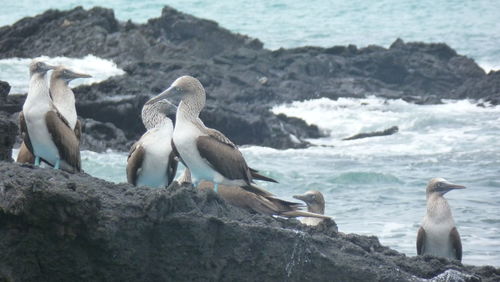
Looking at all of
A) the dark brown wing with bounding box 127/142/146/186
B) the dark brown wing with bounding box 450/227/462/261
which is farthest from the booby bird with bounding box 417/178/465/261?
the dark brown wing with bounding box 127/142/146/186

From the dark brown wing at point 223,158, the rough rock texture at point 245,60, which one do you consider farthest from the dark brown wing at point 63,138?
the rough rock texture at point 245,60

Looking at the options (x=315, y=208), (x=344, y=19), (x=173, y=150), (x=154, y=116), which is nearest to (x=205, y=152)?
(x=173, y=150)

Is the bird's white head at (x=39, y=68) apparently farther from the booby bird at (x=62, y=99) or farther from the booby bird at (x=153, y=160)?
the booby bird at (x=153, y=160)

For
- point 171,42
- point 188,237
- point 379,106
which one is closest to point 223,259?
point 188,237

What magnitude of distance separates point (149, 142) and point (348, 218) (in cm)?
583

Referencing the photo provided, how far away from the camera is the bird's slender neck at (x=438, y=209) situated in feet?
35.7

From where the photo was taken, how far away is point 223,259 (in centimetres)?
655

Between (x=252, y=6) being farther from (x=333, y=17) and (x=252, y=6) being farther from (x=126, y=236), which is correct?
(x=126, y=236)

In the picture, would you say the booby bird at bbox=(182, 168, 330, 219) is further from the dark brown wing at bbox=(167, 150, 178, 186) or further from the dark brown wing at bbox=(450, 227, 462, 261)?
the dark brown wing at bbox=(450, 227, 462, 261)

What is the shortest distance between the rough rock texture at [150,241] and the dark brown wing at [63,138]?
2.40m

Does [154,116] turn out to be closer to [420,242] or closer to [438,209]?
[420,242]

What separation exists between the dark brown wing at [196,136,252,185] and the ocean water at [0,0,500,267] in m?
3.56

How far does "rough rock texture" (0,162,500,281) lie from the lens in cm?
616

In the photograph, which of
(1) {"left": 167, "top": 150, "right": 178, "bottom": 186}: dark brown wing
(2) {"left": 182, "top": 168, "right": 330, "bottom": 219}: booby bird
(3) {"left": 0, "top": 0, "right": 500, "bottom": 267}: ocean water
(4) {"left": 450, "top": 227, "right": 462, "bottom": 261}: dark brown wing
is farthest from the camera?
(3) {"left": 0, "top": 0, "right": 500, "bottom": 267}: ocean water
